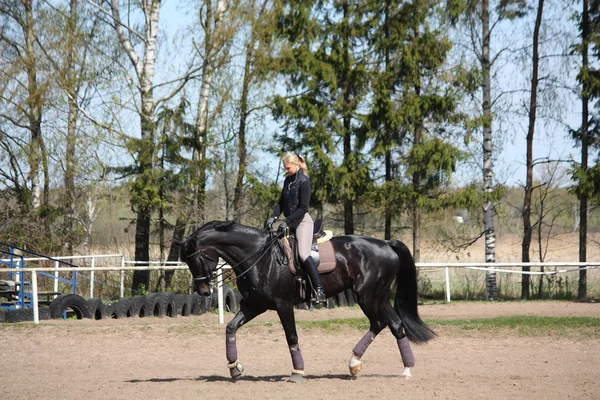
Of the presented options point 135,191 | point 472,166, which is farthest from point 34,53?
point 472,166

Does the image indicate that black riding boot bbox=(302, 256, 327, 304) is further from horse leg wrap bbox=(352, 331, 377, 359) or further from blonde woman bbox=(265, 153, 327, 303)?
horse leg wrap bbox=(352, 331, 377, 359)

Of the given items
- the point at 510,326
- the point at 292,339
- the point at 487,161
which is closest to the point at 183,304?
the point at 510,326

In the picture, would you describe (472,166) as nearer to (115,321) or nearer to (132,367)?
(115,321)

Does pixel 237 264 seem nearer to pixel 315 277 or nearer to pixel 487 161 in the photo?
pixel 315 277

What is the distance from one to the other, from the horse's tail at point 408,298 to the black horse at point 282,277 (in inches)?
0.6

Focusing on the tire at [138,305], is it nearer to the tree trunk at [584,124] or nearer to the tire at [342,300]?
the tire at [342,300]

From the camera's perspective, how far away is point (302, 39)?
78.8 ft

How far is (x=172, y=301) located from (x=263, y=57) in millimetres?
9899

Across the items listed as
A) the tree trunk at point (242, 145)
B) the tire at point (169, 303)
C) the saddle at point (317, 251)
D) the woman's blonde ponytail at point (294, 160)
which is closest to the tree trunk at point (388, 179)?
the tree trunk at point (242, 145)

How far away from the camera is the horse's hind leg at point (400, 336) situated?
8.56 meters

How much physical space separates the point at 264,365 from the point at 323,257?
2278mm

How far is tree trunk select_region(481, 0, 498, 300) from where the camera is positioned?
22.0 meters

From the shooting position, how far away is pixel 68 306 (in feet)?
49.5

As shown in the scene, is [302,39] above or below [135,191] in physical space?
above
